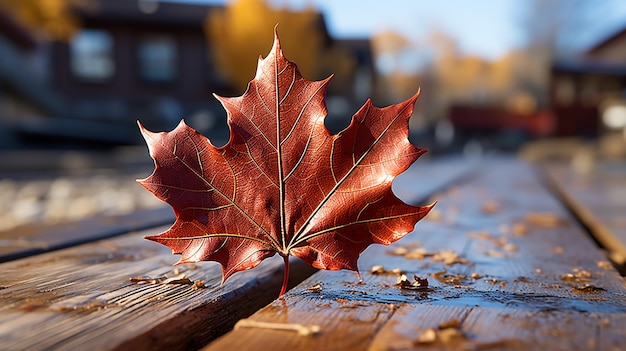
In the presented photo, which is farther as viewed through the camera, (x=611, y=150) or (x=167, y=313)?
(x=611, y=150)

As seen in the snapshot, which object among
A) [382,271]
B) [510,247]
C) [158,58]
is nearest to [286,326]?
[382,271]

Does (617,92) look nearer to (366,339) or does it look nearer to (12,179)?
(12,179)

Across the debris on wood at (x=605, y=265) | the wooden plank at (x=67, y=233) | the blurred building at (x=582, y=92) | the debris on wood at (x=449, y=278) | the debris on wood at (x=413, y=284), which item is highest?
the blurred building at (x=582, y=92)

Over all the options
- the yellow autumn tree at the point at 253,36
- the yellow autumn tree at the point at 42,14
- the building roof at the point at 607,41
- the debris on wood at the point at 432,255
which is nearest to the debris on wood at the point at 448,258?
the debris on wood at the point at 432,255

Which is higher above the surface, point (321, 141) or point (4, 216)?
point (4, 216)

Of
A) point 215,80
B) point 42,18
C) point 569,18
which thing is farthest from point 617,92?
point 569,18

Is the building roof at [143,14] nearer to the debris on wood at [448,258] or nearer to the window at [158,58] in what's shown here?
the window at [158,58]

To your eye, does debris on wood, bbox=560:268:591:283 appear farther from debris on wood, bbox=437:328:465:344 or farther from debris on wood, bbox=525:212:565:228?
debris on wood, bbox=525:212:565:228
